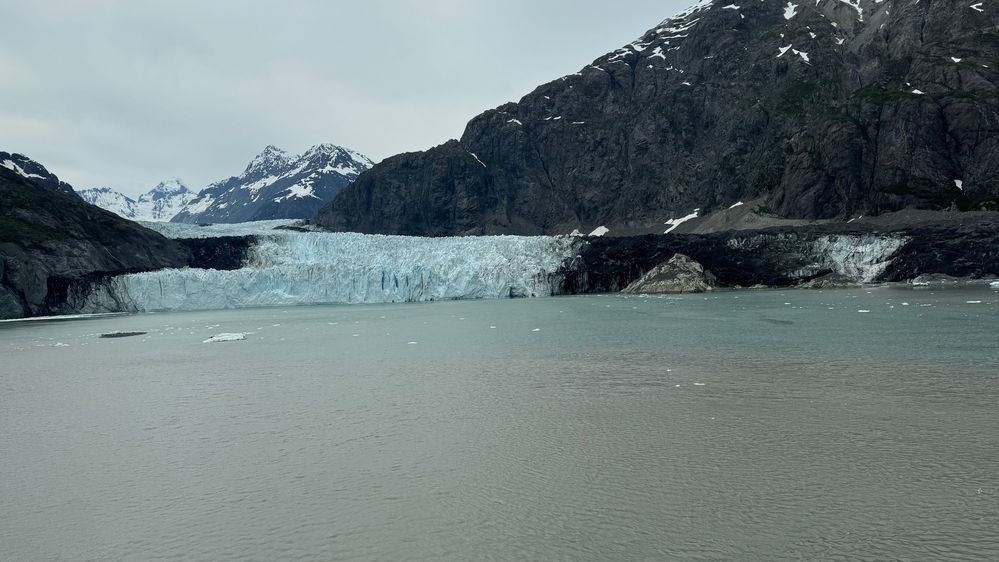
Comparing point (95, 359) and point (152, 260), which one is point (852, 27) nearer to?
point (152, 260)

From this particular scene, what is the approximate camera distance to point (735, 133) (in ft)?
403

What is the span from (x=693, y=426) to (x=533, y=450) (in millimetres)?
2422

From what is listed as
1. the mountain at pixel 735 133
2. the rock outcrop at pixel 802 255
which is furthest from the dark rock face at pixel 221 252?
the mountain at pixel 735 133

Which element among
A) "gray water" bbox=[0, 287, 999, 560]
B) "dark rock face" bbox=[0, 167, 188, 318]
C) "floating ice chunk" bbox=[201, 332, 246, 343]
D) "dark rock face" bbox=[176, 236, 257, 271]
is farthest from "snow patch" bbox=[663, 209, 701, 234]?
"gray water" bbox=[0, 287, 999, 560]

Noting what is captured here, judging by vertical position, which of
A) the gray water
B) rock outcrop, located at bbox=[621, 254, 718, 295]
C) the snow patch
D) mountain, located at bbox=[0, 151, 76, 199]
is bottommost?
the gray water

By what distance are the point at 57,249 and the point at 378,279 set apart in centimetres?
2778

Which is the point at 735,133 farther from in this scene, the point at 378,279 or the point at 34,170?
the point at 34,170

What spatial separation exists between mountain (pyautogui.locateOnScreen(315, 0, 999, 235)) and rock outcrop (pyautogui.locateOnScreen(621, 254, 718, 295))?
52.4m

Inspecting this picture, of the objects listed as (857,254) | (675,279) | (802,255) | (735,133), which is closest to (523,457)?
(675,279)

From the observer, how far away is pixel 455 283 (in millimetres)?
55594

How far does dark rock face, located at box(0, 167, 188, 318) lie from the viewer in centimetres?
5059

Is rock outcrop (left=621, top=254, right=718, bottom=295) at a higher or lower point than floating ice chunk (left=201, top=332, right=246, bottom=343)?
higher

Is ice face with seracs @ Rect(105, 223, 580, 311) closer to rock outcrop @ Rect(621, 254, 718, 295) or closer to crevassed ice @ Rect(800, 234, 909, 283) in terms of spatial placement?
rock outcrop @ Rect(621, 254, 718, 295)

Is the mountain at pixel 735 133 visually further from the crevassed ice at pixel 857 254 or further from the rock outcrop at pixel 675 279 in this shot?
the rock outcrop at pixel 675 279
